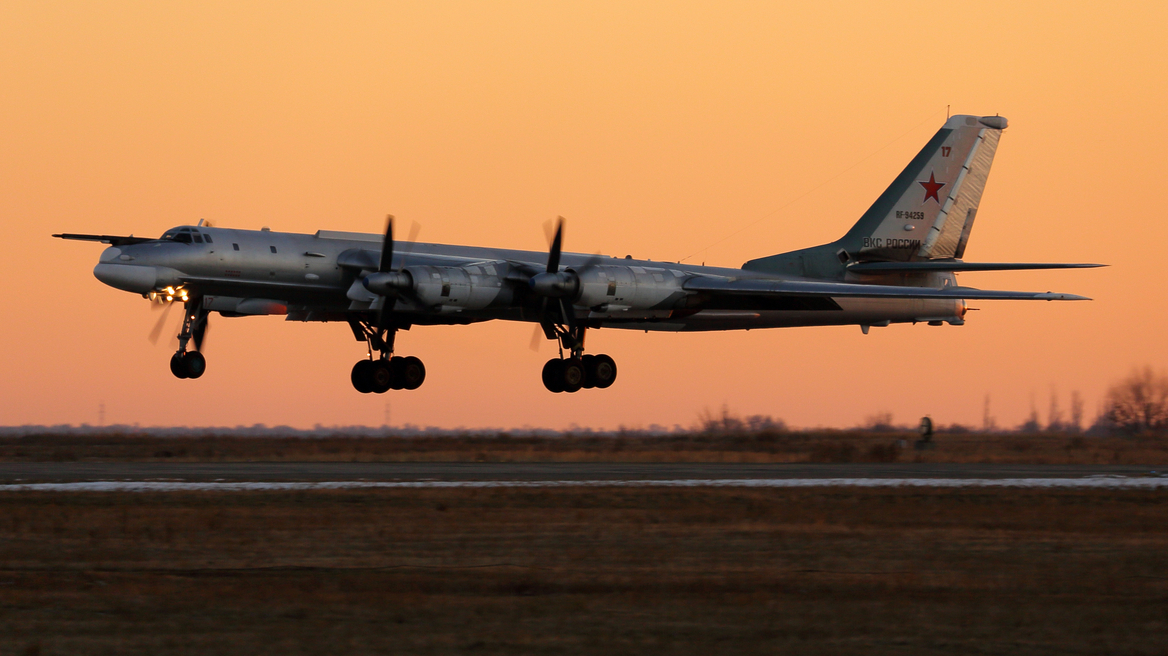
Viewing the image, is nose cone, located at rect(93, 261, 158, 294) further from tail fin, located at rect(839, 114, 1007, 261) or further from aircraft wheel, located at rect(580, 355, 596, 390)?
tail fin, located at rect(839, 114, 1007, 261)

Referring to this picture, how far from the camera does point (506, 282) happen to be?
32219mm

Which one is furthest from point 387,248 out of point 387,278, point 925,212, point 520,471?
point 925,212

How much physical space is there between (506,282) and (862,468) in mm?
11047

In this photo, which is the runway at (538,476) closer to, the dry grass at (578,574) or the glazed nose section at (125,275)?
the dry grass at (578,574)

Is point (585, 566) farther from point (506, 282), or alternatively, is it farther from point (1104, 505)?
point (506, 282)

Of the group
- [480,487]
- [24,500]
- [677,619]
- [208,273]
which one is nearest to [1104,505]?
[480,487]

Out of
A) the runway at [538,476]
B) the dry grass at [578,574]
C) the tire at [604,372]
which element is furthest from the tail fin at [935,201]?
the dry grass at [578,574]

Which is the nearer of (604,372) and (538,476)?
(538,476)

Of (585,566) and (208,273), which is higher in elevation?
(208,273)

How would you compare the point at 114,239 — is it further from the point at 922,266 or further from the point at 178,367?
the point at 922,266

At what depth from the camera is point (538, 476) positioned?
22406 mm

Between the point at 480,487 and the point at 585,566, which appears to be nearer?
the point at 585,566

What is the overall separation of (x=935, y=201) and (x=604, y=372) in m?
13.4

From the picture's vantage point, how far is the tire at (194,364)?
3128 cm
